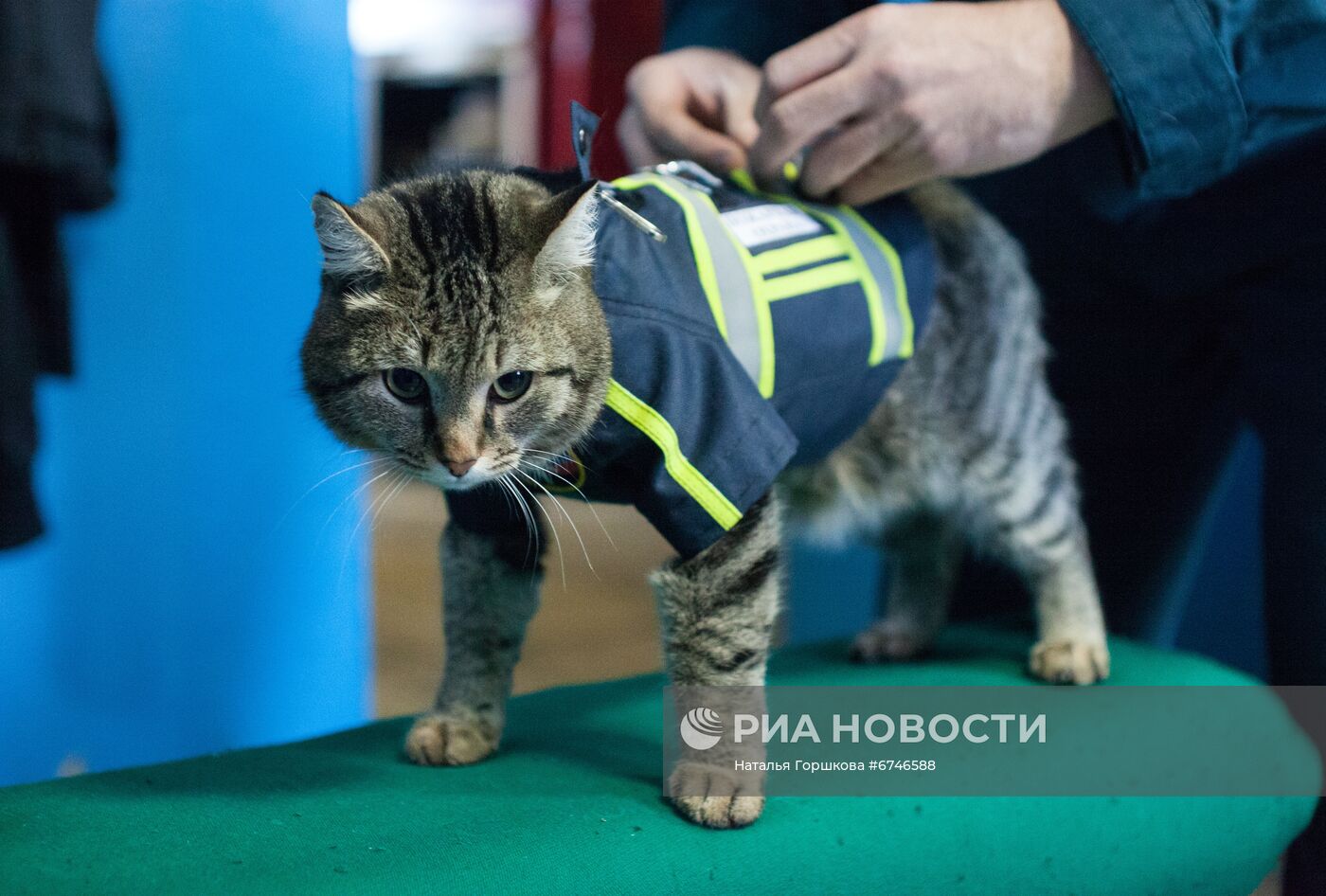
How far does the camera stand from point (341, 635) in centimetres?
164

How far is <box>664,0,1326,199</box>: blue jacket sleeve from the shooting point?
96 centimetres

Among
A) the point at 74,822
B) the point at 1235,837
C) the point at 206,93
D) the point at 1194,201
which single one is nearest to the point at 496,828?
the point at 74,822

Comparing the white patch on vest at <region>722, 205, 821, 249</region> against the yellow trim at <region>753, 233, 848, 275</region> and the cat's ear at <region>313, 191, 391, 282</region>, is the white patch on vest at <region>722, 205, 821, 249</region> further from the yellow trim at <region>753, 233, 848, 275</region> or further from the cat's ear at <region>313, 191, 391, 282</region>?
the cat's ear at <region>313, 191, 391, 282</region>

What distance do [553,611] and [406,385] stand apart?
2.15m

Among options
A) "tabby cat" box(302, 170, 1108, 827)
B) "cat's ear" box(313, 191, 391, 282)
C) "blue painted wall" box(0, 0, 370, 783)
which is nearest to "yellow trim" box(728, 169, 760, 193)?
"tabby cat" box(302, 170, 1108, 827)

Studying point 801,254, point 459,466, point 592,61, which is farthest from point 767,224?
point 592,61

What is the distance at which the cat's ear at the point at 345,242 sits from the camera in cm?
77

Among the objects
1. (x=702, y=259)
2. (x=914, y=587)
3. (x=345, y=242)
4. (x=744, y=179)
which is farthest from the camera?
(x=914, y=587)

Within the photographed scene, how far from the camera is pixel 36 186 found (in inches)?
45.6

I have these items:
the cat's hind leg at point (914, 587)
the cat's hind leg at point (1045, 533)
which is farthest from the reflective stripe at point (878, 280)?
the cat's hind leg at point (914, 587)

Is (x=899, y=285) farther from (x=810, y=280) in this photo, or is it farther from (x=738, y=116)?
(x=738, y=116)

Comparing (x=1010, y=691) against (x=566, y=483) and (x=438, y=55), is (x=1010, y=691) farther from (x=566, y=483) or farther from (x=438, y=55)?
(x=438, y=55)

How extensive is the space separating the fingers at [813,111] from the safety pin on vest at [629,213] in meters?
0.20

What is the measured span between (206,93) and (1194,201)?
1277mm
